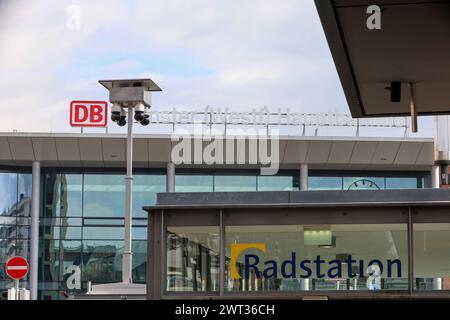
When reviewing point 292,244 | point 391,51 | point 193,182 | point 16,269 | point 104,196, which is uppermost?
point 193,182

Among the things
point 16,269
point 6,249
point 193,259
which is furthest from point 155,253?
point 6,249

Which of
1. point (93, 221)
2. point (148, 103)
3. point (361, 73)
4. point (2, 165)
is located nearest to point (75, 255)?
point (93, 221)

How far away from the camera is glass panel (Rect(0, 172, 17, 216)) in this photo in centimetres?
3794

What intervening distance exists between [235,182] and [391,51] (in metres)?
32.2

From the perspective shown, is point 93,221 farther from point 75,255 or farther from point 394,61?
point 394,61

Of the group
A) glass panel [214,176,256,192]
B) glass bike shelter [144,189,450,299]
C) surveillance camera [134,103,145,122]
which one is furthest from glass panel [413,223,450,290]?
glass panel [214,176,256,192]

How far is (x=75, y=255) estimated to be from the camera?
37.7 metres

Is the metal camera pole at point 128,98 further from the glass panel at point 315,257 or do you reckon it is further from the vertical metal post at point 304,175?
the vertical metal post at point 304,175

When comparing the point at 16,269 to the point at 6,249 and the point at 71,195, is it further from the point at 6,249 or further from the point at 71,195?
the point at 71,195

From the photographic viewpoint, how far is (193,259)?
35.8ft

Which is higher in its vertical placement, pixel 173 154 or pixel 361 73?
pixel 173 154

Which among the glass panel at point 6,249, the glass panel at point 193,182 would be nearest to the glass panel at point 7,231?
the glass panel at point 6,249
